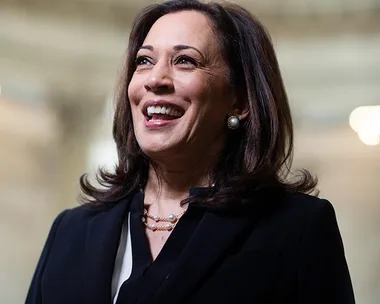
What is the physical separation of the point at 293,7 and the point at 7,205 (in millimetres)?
Result: 1106

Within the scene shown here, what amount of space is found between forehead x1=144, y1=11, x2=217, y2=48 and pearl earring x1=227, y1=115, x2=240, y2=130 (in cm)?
14

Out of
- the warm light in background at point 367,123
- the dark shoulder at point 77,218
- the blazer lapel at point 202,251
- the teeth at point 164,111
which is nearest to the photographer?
the blazer lapel at point 202,251

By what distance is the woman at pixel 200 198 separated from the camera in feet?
3.11

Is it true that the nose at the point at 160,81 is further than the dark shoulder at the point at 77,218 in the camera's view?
No

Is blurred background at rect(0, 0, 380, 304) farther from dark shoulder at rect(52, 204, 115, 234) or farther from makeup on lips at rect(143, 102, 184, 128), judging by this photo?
makeup on lips at rect(143, 102, 184, 128)

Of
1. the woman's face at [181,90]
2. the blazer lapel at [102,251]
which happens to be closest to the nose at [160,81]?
the woman's face at [181,90]

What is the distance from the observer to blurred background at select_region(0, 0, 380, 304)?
178 centimetres

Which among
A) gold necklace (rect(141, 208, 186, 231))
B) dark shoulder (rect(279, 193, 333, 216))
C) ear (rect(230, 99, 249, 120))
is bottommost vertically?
gold necklace (rect(141, 208, 186, 231))

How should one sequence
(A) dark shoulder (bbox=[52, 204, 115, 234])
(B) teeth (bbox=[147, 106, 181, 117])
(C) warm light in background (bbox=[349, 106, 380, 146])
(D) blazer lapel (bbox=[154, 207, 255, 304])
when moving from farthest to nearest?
(C) warm light in background (bbox=[349, 106, 380, 146]) < (A) dark shoulder (bbox=[52, 204, 115, 234]) < (B) teeth (bbox=[147, 106, 181, 117]) < (D) blazer lapel (bbox=[154, 207, 255, 304])

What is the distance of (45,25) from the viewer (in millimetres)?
1933

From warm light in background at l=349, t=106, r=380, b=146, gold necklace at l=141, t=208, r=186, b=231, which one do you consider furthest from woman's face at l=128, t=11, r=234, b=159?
warm light in background at l=349, t=106, r=380, b=146

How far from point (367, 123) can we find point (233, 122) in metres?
0.83

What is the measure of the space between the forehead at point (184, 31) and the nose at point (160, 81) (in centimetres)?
6

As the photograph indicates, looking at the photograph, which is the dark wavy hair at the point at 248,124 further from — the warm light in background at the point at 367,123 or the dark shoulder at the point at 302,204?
the warm light in background at the point at 367,123
